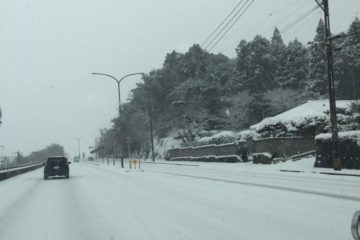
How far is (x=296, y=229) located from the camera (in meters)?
8.98

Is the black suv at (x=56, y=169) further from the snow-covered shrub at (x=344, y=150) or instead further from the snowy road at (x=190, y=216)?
the snowy road at (x=190, y=216)

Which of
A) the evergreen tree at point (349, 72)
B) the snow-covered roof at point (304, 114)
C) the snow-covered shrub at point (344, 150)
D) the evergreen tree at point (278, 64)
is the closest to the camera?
the snow-covered shrub at point (344, 150)

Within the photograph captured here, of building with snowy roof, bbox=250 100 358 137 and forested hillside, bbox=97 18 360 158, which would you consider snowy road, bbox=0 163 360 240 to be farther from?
forested hillside, bbox=97 18 360 158

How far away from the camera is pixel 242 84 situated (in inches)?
3184

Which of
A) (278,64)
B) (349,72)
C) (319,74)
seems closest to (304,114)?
(319,74)

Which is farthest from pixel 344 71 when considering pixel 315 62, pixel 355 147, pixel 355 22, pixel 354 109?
pixel 355 147

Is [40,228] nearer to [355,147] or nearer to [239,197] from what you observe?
[239,197]

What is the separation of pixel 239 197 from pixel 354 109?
83.0ft

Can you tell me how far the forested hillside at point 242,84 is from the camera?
67.4 m

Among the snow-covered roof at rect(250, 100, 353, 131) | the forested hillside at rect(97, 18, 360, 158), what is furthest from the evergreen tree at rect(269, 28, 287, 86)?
the snow-covered roof at rect(250, 100, 353, 131)

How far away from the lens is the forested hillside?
67438 mm

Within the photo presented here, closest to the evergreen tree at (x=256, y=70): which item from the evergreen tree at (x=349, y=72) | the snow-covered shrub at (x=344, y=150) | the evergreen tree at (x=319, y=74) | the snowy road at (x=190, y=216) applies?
the evergreen tree at (x=319, y=74)

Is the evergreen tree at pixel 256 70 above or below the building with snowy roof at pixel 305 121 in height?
above

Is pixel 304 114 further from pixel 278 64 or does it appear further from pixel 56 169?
pixel 278 64
